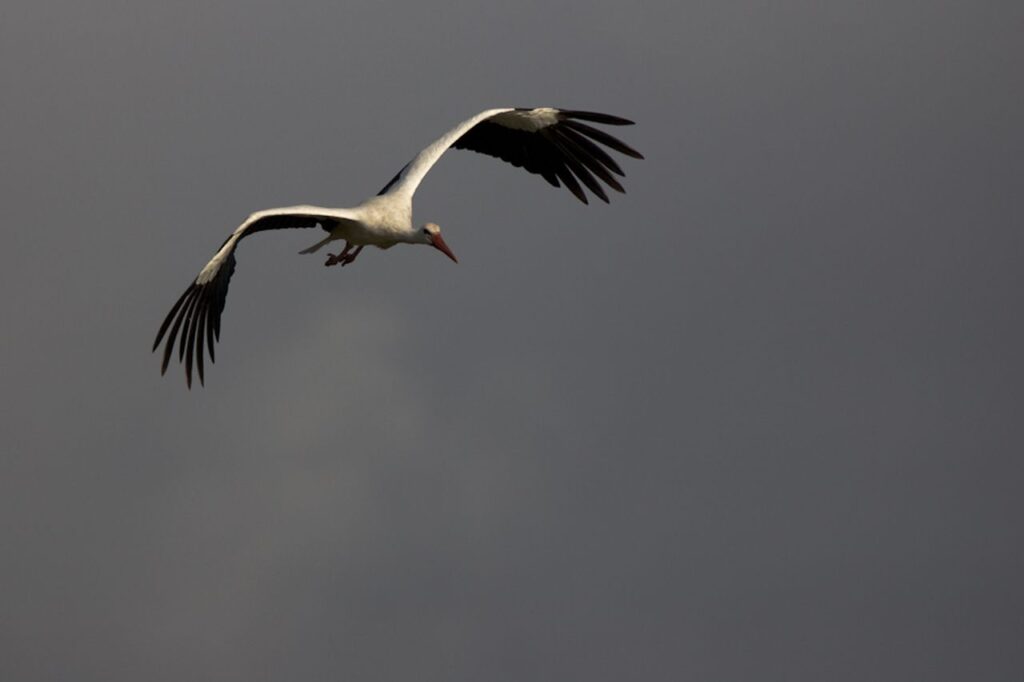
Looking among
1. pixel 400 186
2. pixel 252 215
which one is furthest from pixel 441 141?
pixel 252 215

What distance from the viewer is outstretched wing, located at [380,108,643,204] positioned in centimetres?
2719

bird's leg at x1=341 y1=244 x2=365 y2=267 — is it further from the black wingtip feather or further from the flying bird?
the black wingtip feather

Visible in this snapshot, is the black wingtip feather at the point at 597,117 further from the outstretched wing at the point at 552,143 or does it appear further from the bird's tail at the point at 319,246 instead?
the bird's tail at the point at 319,246

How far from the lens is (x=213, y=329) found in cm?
2370

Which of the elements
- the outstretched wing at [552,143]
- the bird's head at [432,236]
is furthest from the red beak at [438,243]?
the outstretched wing at [552,143]

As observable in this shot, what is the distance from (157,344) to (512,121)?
6623mm

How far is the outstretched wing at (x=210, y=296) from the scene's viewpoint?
23.2 metres

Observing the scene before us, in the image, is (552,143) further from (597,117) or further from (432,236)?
(432,236)

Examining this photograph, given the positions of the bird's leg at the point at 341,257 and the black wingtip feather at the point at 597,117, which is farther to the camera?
the black wingtip feather at the point at 597,117

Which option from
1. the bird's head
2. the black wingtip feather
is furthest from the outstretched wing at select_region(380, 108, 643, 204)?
the bird's head

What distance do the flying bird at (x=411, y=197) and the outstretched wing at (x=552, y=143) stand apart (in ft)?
0.04

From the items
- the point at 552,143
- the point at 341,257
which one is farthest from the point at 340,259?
the point at 552,143

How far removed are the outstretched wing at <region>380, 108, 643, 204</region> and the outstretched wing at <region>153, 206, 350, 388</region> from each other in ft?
12.9

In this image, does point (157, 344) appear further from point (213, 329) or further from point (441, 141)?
point (441, 141)
